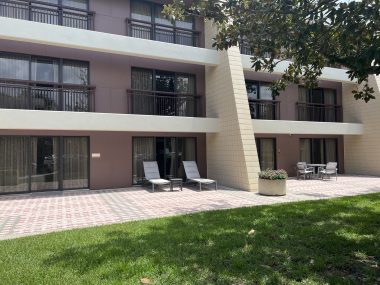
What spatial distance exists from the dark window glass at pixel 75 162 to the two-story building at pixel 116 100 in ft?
0.14

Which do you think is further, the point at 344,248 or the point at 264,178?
the point at 264,178

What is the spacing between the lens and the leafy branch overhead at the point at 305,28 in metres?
5.18

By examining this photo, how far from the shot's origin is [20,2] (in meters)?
13.1

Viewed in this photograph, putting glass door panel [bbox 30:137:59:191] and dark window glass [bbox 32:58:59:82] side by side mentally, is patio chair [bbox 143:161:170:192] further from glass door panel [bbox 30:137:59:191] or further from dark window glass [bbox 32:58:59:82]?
dark window glass [bbox 32:58:59:82]

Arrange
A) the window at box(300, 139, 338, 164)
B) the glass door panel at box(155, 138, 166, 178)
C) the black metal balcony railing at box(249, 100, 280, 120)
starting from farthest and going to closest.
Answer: the window at box(300, 139, 338, 164), the black metal balcony railing at box(249, 100, 280, 120), the glass door panel at box(155, 138, 166, 178)

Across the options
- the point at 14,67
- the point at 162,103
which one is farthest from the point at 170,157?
the point at 14,67

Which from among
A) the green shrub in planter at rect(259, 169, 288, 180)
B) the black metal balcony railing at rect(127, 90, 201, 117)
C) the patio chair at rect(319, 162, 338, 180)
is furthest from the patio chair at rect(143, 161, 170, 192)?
the patio chair at rect(319, 162, 338, 180)

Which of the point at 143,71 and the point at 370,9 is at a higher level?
the point at 143,71

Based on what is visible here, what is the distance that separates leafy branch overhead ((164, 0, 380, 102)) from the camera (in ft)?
17.0

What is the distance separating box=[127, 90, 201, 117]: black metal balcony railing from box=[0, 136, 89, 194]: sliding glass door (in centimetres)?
289

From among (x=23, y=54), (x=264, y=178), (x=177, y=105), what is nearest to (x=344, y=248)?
(x=264, y=178)

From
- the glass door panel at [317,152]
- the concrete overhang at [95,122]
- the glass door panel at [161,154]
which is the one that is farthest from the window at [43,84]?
the glass door panel at [317,152]

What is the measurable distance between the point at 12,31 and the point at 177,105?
7862 mm

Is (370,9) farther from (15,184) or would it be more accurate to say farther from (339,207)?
(15,184)
